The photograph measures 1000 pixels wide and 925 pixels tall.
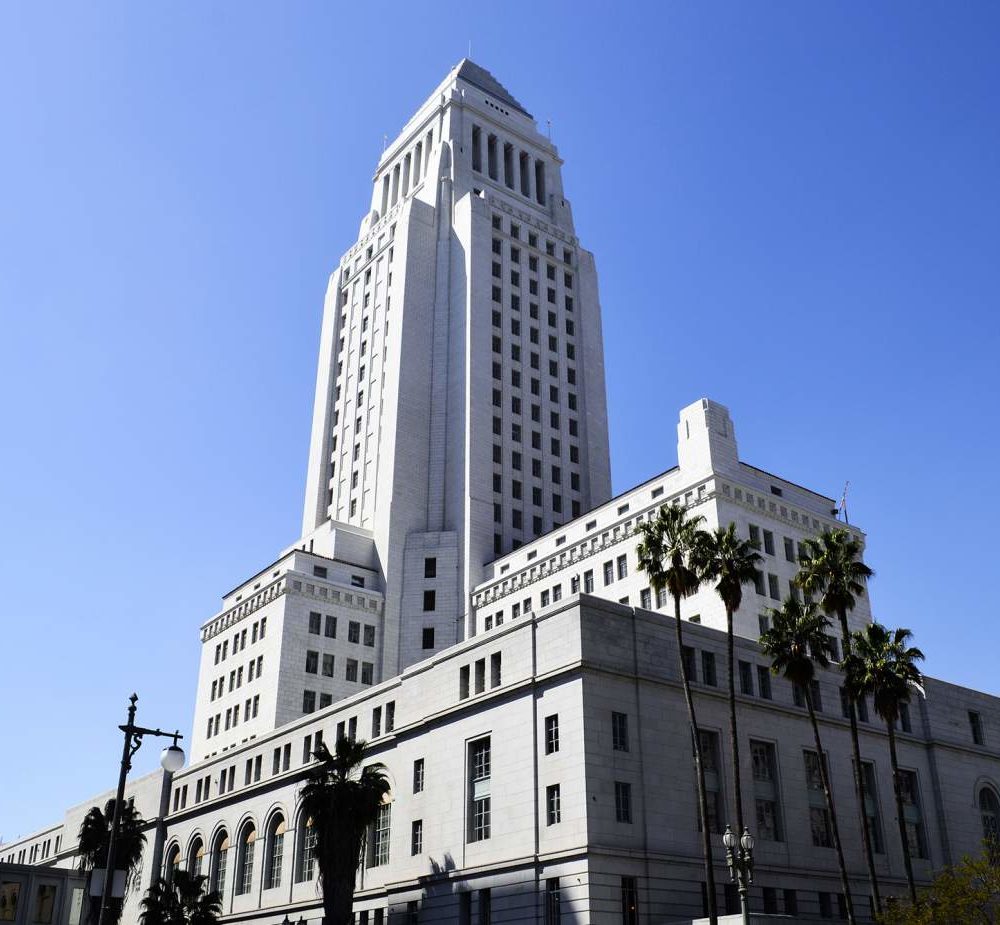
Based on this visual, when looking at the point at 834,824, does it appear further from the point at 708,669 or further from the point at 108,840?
the point at 108,840

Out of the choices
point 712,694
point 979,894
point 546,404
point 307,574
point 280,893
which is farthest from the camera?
point 546,404

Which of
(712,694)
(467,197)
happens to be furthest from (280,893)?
(467,197)

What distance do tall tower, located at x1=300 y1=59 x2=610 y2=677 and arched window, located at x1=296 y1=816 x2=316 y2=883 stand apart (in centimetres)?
2766

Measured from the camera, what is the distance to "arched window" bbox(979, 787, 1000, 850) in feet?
225

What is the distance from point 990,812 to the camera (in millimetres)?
70562

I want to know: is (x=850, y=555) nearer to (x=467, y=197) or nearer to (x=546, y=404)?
(x=546, y=404)

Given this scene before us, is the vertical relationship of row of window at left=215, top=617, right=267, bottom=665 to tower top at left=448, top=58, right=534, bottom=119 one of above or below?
below

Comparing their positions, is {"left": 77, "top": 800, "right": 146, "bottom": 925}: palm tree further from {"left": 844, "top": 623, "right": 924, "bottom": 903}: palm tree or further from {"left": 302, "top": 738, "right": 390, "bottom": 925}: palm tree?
{"left": 844, "top": 623, "right": 924, "bottom": 903}: palm tree

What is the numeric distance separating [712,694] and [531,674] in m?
10.1

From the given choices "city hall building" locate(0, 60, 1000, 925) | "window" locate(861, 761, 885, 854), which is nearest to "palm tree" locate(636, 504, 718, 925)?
"city hall building" locate(0, 60, 1000, 925)

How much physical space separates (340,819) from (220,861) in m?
28.6

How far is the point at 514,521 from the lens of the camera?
106m

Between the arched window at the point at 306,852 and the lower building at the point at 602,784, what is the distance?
196mm

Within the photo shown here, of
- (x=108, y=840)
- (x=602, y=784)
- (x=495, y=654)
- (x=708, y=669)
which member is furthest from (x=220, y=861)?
(x=708, y=669)
